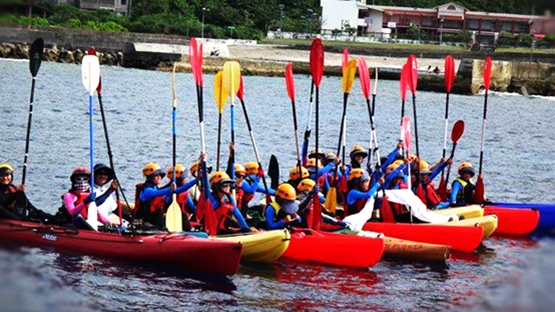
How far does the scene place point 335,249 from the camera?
13.9 metres

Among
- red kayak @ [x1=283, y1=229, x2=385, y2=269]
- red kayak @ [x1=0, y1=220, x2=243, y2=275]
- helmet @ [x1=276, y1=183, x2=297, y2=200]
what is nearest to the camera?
red kayak @ [x1=0, y1=220, x2=243, y2=275]

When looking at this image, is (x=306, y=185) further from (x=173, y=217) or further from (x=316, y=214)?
(x=173, y=217)

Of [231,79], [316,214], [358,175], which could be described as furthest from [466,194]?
[231,79]

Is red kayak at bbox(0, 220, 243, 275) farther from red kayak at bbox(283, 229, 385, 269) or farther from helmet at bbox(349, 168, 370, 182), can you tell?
helmet at bbox(349, 168, 370, 182)

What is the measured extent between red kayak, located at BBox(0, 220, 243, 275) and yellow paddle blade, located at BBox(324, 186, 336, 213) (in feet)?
12.3

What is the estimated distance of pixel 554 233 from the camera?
4.74 feet

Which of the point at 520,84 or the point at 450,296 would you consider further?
the point at 520,84

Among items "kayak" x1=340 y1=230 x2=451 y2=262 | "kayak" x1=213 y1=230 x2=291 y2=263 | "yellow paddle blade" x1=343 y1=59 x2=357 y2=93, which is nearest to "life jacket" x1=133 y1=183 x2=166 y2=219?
"kayak" x1=213 y1=230 x2=291 y2=263

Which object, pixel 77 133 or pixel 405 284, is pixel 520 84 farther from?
pixel 405 284

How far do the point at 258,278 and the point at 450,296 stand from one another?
2444 millimetres

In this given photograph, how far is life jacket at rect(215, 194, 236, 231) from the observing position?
1310 centimetres

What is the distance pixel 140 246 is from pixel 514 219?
7.72 m

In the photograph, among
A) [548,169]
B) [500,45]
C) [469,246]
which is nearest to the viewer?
[469,246]

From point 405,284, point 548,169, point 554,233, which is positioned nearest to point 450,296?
point 405,284
